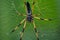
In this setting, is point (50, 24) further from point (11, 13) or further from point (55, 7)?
point (11, 13)

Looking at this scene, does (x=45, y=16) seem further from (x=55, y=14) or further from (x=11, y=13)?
(x=11, y=13)

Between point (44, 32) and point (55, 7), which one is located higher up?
point (55, 7)

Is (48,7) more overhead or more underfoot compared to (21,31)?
more overhead

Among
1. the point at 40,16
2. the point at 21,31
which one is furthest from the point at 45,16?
the point at 21,31

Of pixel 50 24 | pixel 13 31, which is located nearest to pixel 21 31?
pixel 13 31

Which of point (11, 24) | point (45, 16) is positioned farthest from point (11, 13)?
point (45, 16)

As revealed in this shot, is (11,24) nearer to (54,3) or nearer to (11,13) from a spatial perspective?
(11,13)
